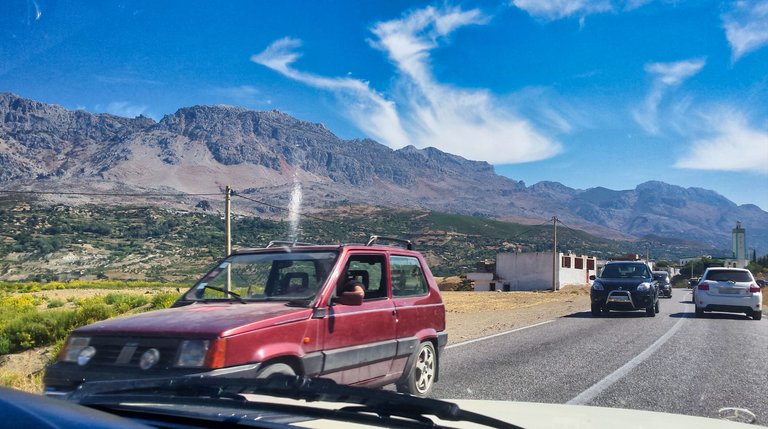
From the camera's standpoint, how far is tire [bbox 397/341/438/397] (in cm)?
696

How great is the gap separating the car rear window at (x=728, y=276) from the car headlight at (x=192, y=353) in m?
19.2

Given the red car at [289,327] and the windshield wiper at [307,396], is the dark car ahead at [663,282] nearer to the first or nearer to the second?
the red car at [289,327]

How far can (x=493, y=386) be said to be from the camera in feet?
26.6

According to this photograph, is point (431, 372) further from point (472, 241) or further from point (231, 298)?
point (472, 241)

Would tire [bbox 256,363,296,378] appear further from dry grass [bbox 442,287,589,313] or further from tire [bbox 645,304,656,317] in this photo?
dry grass [bbox 442,287,589,313]

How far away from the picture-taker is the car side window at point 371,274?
6859 millimetres

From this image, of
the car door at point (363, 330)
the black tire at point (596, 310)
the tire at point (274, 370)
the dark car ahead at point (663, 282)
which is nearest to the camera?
the tire at point (274, 370)

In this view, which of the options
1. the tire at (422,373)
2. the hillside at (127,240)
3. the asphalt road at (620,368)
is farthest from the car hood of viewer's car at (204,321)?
the hillside at (127,240)

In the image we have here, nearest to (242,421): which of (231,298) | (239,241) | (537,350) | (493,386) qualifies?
(231,298)

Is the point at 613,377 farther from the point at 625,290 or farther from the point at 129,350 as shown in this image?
the point at 625,290

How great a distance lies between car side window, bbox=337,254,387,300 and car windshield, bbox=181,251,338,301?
44cm

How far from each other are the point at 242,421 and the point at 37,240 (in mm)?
57410

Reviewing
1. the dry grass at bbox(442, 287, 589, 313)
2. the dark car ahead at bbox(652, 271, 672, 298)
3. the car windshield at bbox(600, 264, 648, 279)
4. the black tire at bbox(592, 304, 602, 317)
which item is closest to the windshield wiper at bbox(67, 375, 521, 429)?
the black tire at bbox(592, 304, 602, 317)

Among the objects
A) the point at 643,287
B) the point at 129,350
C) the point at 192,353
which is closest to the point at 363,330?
the point at 192,353
